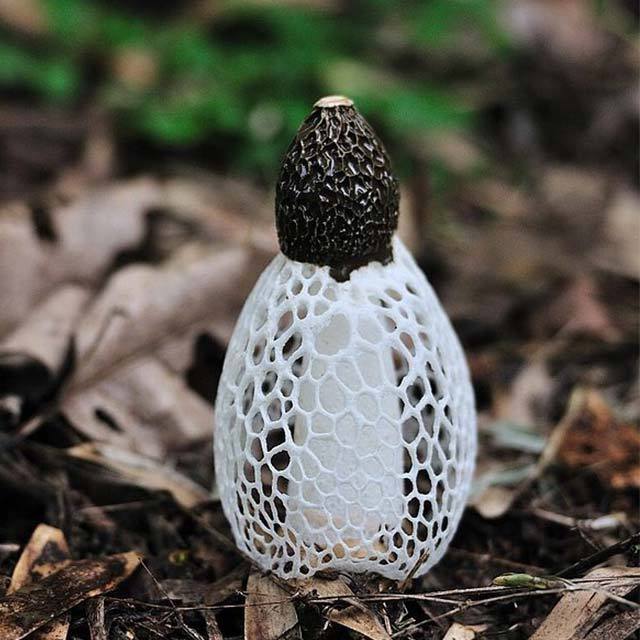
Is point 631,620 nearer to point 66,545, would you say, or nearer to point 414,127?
point 66,545

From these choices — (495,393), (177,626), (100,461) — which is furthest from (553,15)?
(177,626)

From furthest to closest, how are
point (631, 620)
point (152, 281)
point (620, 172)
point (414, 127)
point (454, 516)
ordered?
1. point (620, 172)
2. point (414, 127)
3. point (152, 281)
4. point (454, 516)
5. point (631, 620)

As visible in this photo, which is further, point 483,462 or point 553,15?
point 553,15

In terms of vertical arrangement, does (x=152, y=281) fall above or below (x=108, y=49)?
below

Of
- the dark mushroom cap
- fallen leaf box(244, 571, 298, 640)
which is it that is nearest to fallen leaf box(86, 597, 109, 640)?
fallen leaf box(244, 571, 298, 640)

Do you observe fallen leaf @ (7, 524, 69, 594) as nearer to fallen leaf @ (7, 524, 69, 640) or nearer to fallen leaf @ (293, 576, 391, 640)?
fallen leaf @ (7, 524, 69, 640)

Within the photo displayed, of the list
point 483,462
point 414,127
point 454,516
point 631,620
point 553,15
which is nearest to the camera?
point 631,620

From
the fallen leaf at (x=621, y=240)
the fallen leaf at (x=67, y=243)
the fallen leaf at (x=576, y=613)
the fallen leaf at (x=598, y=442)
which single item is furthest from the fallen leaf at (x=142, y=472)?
the fallen leaf at (x=621, y=240)
